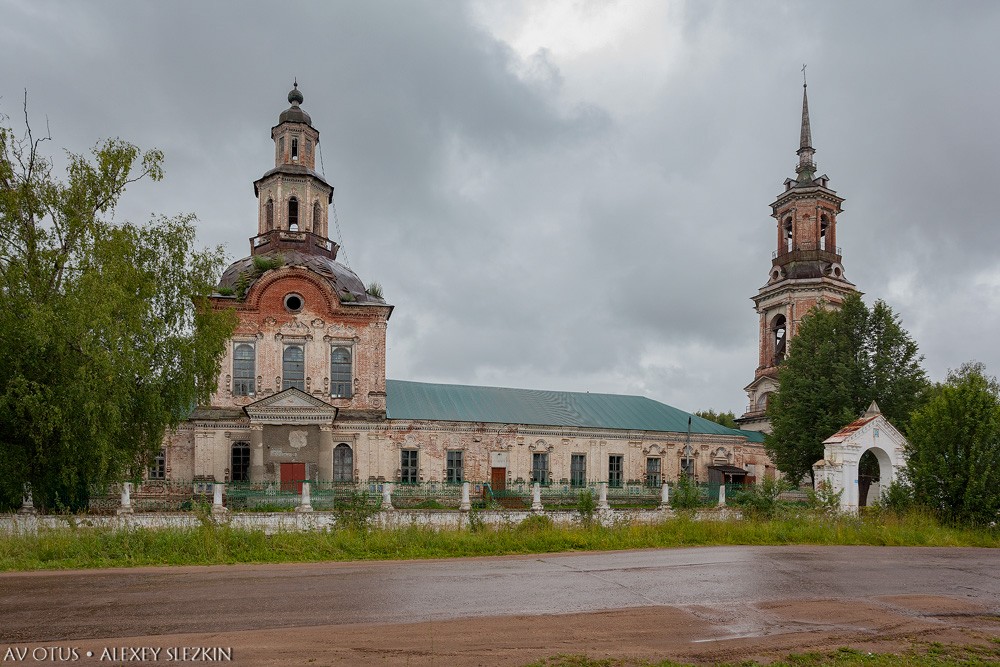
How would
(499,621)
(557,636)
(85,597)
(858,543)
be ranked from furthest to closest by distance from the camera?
(858,543)
(85,597)
(499,621)
(557,636)

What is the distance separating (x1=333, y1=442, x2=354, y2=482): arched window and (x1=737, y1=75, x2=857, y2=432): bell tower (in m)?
22.5

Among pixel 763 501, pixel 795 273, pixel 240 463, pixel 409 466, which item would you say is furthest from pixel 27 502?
pixel 795 273

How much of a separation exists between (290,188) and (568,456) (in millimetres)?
16495

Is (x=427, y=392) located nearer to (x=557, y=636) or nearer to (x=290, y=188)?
(x=290, y=188)

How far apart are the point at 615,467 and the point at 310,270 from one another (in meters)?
15.4

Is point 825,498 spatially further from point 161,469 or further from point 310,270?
point 161,469

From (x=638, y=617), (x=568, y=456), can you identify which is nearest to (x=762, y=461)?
(x=568, y=456)

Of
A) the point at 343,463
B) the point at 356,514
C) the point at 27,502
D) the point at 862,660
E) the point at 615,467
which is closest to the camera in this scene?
the point at 862,660

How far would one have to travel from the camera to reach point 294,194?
3198 cm

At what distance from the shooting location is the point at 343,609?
830 centimetres

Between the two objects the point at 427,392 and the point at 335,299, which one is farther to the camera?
the point at 427,392

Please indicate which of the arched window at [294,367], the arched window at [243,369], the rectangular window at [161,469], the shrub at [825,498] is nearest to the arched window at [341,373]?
the arched window at [294,367]

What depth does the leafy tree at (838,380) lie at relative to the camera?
29.2m

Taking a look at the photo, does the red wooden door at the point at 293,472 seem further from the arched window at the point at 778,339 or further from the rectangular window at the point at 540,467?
the arched window at the point at 778,339
